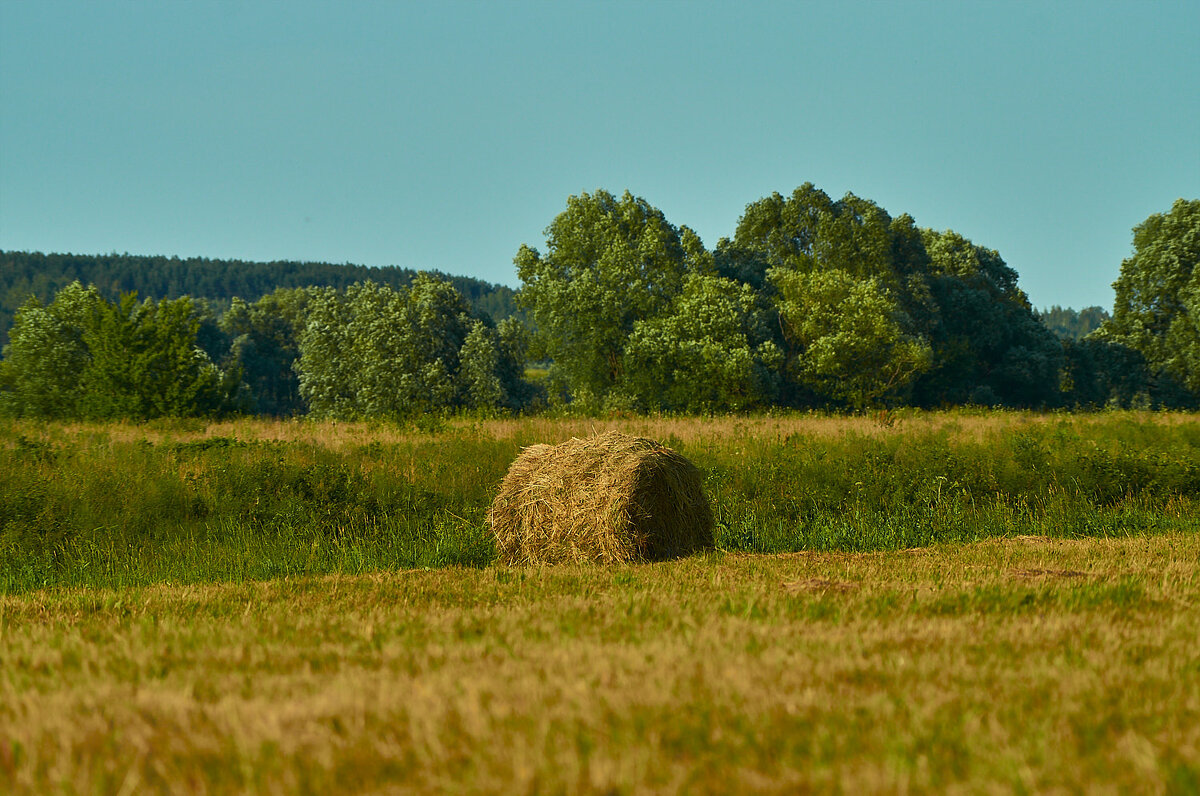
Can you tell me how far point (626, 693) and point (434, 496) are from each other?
11567 mm

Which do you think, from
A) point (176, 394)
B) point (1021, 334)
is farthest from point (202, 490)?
point (1021, 334)

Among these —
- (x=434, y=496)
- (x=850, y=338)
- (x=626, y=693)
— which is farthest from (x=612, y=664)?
(x=850, y=338)

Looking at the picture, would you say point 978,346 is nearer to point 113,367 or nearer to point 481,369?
point 481,369

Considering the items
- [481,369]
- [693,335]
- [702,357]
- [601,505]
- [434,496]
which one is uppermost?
[693,335]

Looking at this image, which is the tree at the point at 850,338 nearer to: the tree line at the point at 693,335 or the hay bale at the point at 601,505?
the tree line at the point at 693,335

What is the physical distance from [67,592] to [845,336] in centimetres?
4385

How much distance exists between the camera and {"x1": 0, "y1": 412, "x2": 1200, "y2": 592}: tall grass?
11.4 meters

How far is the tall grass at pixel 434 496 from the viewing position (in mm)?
11352

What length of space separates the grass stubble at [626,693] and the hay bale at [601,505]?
3.37 metres

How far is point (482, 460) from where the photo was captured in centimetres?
1722

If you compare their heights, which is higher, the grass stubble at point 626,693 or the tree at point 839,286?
the tree at point 839,286

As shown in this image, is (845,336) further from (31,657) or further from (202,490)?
(31,657)

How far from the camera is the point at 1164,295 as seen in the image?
58.8m

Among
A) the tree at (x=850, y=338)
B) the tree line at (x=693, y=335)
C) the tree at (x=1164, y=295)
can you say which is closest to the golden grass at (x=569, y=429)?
the tree line at (x=693, y=335)
